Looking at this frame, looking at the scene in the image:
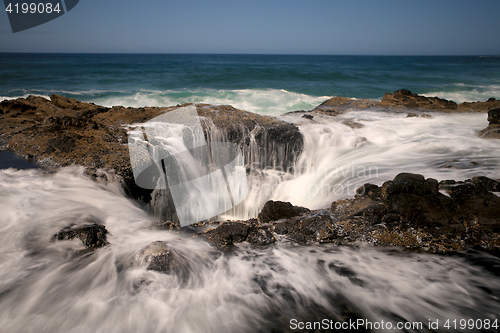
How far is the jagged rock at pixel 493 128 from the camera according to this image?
5801mm

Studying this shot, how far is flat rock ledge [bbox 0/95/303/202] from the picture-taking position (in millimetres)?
4148

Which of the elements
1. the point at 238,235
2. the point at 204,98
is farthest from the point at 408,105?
the point at 204,98

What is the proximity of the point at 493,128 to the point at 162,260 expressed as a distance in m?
7.32

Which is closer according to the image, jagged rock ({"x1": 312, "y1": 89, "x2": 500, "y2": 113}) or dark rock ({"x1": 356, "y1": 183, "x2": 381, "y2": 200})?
dark rock ({"x1": 356, "y1": 183, "x2": 381, "y2": 200})

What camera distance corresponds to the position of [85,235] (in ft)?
8.87

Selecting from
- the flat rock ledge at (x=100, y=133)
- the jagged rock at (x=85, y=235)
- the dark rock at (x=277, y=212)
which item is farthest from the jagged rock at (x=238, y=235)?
the flat rock ledge at (x=100, y=133)

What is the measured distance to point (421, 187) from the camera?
3014 mm

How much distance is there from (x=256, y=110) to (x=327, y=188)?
11.2 meters

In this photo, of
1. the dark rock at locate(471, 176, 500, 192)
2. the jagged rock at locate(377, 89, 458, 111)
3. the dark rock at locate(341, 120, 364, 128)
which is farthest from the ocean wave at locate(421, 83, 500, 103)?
the dark rock at locate(471, 176, 500, 192)

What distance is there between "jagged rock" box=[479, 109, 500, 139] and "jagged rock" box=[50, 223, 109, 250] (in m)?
7.50

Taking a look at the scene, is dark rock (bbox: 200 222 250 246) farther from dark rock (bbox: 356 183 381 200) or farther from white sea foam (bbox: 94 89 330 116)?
white sea foam (bbox: 94 89 330 116)

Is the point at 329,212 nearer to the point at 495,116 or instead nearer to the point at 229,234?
the point at 229,234

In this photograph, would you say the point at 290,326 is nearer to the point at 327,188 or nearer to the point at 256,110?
the point at 327,188

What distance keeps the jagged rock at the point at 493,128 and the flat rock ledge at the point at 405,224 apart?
→ 145 inches
